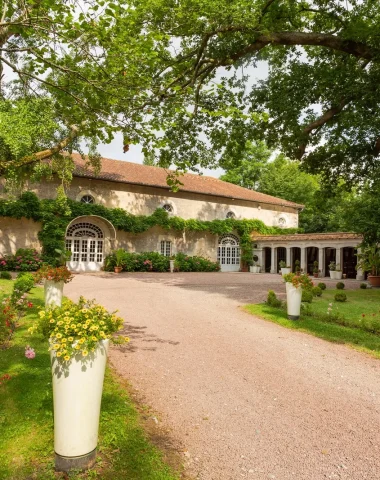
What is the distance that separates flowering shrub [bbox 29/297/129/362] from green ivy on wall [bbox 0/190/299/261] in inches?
708

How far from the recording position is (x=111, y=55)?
509 cm

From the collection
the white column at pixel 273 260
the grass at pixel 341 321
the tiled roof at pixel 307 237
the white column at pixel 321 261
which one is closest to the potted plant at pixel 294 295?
the grass at pixel 341 321

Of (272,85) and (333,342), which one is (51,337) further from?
(272,85)

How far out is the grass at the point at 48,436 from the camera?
2654 millimetres

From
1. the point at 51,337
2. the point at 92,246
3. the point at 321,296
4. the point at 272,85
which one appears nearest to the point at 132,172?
the point at 92,246

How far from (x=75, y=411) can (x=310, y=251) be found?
2803 cm

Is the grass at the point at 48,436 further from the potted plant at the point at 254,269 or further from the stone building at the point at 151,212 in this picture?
the potted plant at the point at 254,269

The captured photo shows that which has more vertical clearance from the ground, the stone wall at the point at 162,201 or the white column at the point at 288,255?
the stone wall at the point at 162,201

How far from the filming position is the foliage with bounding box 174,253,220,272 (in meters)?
24.6

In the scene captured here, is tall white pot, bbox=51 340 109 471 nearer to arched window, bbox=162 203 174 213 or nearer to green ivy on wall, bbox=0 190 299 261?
green ivy on wall, bbox=0 190 299 261

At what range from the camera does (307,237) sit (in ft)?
83.1

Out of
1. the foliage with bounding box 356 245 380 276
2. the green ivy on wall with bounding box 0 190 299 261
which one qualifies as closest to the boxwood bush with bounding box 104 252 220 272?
the green ivy on wall with bounding box 0 190 299 261

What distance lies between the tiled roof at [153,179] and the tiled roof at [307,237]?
3378 mm

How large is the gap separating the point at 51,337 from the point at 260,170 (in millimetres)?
42008
